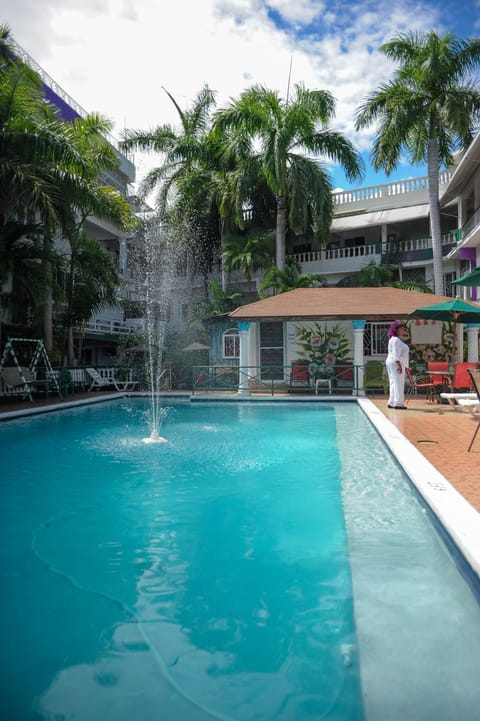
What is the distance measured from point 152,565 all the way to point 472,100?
24097 mm

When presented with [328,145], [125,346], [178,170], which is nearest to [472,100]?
[328,145]

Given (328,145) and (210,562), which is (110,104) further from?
(210,562)

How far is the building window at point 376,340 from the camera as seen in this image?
20.9m

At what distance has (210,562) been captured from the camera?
4281mm

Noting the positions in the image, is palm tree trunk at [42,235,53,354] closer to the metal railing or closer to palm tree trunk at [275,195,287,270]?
the metal railing

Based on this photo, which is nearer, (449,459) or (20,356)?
(449,459)

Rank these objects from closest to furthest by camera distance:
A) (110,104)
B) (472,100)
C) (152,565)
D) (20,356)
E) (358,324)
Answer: (152,565)
(358,324)
(20,356)
(472,100)
(110,104)

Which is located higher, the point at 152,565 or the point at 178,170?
the point at 178,170

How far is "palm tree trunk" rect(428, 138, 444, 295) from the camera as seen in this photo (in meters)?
22.3

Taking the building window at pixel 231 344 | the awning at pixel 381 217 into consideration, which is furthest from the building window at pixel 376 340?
the awning at pixel 381 217

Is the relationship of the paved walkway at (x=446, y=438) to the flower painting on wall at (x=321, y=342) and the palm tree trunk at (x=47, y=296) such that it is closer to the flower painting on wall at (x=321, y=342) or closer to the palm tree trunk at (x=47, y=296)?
the flower painting on wall at (x=321, y=342)

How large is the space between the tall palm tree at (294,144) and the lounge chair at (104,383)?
31.6 feet

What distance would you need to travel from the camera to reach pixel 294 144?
81.1 feet

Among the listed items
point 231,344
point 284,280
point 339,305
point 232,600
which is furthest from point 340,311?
point 232,600
